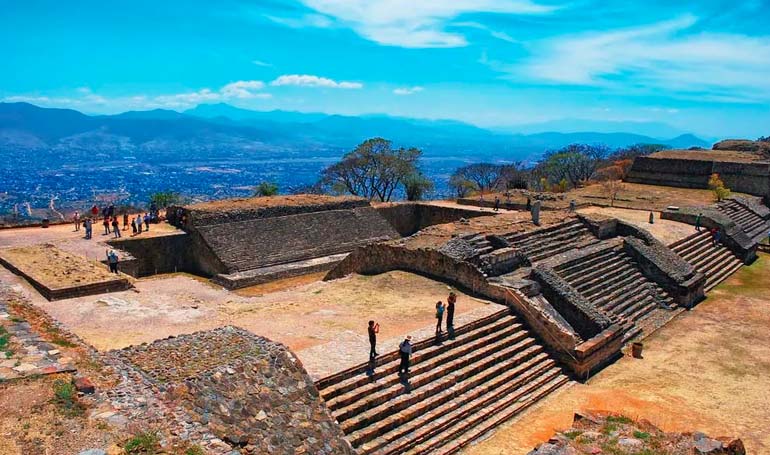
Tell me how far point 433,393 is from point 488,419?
3.50 feet

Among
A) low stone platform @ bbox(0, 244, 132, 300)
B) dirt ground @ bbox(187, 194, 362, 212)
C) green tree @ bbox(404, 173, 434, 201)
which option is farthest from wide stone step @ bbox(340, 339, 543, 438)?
green tree @ bbox(404, 173, 434, 201)

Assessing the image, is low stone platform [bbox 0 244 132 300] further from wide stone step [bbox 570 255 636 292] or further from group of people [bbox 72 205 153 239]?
wide stone step [bbox 570 255 636 292]

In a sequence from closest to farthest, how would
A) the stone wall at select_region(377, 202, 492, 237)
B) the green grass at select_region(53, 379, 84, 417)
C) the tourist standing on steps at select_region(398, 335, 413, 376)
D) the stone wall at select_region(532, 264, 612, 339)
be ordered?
1. the green grass at select_region(53, 379, 84, 417)
2. the tourist standing on steps at select_region(398, 335, 413, 376)
3. the stone wall at select_region(532, 264, 612, 339)
4. the stone wall at select_region(377, 202, 492, 237)

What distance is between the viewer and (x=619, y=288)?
15820mm

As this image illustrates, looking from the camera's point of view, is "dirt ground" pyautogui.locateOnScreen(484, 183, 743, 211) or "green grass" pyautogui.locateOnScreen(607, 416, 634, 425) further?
"dirt ground" pyautogui.locateOnScreen(484, 183, 743, 211)

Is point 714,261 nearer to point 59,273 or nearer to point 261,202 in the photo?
point 261,202

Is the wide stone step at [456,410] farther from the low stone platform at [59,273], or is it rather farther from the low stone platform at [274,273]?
the low stone platform at [274,273]

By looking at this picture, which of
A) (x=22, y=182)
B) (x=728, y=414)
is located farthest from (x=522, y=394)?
(x=22, y=182)

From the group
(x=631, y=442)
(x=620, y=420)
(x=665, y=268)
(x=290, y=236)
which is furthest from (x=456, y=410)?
(x=290, y=236)

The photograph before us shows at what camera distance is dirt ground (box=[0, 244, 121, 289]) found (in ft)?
45.0

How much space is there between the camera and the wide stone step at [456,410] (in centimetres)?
866

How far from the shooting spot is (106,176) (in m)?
140

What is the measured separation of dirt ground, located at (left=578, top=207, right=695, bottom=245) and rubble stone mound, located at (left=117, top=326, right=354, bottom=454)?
49.9ft

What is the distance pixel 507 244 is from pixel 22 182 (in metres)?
125
